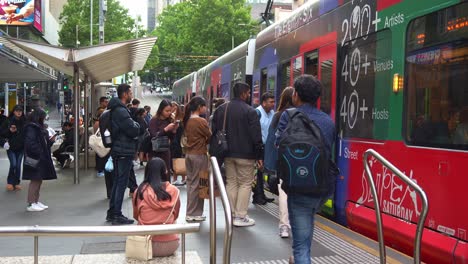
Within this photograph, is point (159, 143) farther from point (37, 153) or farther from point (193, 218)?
point (193, 218)

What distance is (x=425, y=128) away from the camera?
15.8 feet

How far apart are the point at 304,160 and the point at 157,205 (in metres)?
1.87

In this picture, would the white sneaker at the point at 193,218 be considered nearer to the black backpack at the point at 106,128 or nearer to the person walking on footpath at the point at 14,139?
the black backpack at the point at 106,128

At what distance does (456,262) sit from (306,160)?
4.97 ft

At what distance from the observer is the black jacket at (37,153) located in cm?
805

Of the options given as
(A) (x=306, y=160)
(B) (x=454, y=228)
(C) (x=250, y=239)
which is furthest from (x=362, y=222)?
(A) (x=306, y=160)

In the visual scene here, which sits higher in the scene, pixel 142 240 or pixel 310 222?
pixel 310 222

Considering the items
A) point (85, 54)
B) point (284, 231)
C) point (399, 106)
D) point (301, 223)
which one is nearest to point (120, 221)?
point (284, 231)

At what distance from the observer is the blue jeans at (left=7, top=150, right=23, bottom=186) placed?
33.9ft

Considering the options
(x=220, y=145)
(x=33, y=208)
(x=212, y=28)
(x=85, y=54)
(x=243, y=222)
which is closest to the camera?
(x=220, y=145)

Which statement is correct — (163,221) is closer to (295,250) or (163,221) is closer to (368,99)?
(295,250)

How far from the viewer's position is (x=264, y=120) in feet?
25.1

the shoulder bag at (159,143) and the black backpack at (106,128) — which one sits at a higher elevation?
the black backpack at (106,128)

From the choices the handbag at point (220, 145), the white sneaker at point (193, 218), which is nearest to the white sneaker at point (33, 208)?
the white sneaker at point (193, 218)
